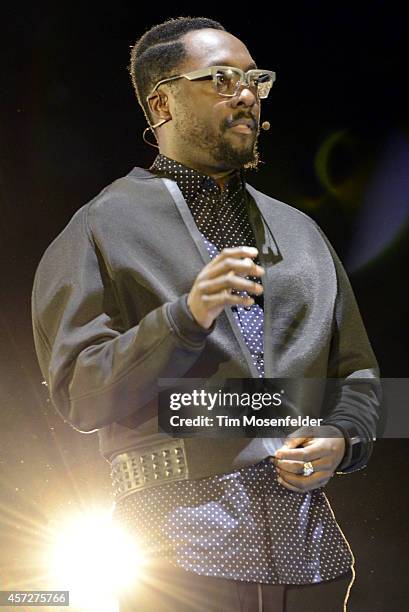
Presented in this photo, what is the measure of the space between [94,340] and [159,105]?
559 millimetres

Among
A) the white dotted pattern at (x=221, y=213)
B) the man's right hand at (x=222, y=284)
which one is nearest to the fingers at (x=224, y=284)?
the man's right hand at (x=222, y=284)

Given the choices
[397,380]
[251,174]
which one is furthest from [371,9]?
[397,380]

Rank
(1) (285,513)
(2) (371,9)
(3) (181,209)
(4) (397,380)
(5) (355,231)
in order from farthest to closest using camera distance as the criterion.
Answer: (2) (371,9) < (5) (355,231) < (4) (397,380) < (3) (181,209) < (1) (285,513)

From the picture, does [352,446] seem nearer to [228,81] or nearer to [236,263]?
[236,263]

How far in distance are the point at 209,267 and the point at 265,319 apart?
0.25 meters

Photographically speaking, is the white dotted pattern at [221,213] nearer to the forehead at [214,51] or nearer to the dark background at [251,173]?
the forehead at [214,51]

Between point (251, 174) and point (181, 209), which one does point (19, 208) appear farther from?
point (181, 209)

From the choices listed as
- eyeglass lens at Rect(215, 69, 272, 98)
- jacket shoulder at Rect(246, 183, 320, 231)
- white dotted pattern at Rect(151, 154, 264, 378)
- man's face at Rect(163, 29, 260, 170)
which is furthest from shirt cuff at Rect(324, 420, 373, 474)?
eyeglass lens at Rect(215, 69, 272, 98)

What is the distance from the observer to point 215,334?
1429mm

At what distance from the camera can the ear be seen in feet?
5.67

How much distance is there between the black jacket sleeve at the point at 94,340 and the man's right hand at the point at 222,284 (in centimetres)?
3

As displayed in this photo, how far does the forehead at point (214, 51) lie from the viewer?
1.66 m

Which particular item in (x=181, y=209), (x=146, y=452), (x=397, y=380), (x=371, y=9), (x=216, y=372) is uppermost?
(x=371, y=9)

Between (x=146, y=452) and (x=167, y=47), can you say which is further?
(x=167, y=47)
